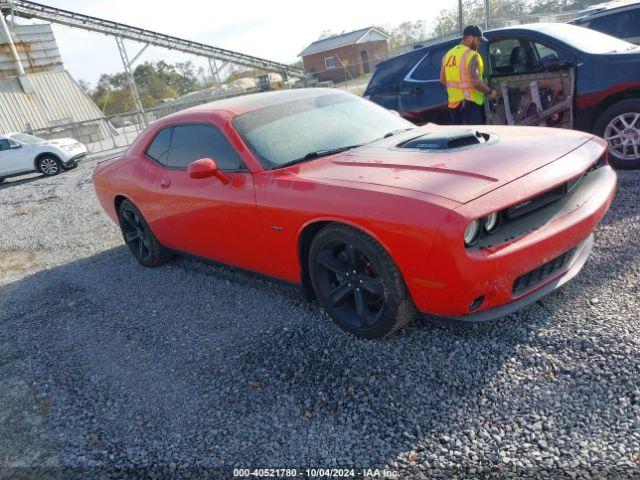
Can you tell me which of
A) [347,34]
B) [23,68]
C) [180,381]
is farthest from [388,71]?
[347,34]

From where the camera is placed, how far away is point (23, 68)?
2830cm

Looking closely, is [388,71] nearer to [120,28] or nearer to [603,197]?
[603,197]

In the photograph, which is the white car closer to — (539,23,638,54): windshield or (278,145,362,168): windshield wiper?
(278,145,362,168): windshield wiper

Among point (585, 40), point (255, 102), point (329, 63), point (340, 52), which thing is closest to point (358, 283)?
point (255, 102)

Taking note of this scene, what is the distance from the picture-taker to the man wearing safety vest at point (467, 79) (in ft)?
18.5

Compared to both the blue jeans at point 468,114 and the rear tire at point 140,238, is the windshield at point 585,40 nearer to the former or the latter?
the blue jeans at point 468,114

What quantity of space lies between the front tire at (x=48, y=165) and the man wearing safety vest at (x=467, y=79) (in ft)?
42.5

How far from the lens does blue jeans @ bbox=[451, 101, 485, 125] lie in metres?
6.03

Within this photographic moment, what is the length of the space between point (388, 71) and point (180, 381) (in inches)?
223

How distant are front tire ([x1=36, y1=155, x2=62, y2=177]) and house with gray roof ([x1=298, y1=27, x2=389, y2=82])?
3611cm

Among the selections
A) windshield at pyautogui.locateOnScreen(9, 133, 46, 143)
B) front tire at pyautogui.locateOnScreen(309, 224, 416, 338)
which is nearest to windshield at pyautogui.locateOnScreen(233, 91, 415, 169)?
front tire at pyautogui.locateOnScreen(309, 224, 416, 338)

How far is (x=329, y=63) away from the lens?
162 ft

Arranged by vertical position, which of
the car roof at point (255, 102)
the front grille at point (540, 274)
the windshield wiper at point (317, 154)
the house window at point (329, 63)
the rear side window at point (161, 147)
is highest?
the house window at point (329, 63)

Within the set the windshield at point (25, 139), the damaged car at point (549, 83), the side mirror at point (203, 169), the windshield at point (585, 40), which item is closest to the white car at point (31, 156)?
the windshield at point (25, 139)
